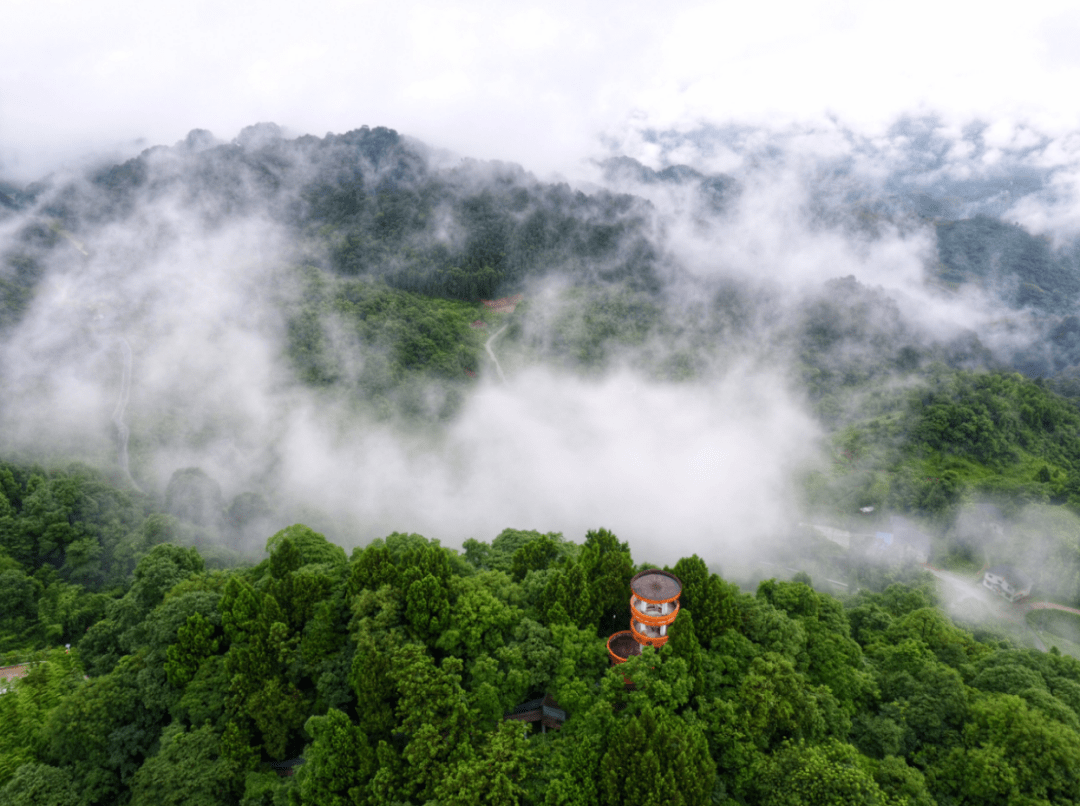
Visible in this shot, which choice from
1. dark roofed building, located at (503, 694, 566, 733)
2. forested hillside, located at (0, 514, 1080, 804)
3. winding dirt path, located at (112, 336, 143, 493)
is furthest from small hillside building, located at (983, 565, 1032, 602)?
winding dirt path, located at (112, 336, 143, 493)

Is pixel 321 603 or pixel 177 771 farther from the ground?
pixel 321 603

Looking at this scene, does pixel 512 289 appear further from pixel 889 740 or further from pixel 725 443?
pixel 889 740

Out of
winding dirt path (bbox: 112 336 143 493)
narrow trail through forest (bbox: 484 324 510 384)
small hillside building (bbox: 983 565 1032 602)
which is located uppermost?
winding dirt path (bbox: 112 336 143 493)

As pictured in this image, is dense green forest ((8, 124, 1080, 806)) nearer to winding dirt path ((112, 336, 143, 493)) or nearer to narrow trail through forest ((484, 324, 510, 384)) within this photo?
narrow trail through forest ((484, 324, 510, 384))

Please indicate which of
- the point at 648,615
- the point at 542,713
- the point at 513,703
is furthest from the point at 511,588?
the point at 648,615

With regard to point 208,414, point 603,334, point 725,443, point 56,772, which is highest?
point 56,772

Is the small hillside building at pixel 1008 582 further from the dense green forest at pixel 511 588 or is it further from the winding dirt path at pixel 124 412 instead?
the winding dirt path at pixel 124 412

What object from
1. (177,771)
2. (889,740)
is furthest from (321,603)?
(889,740)
